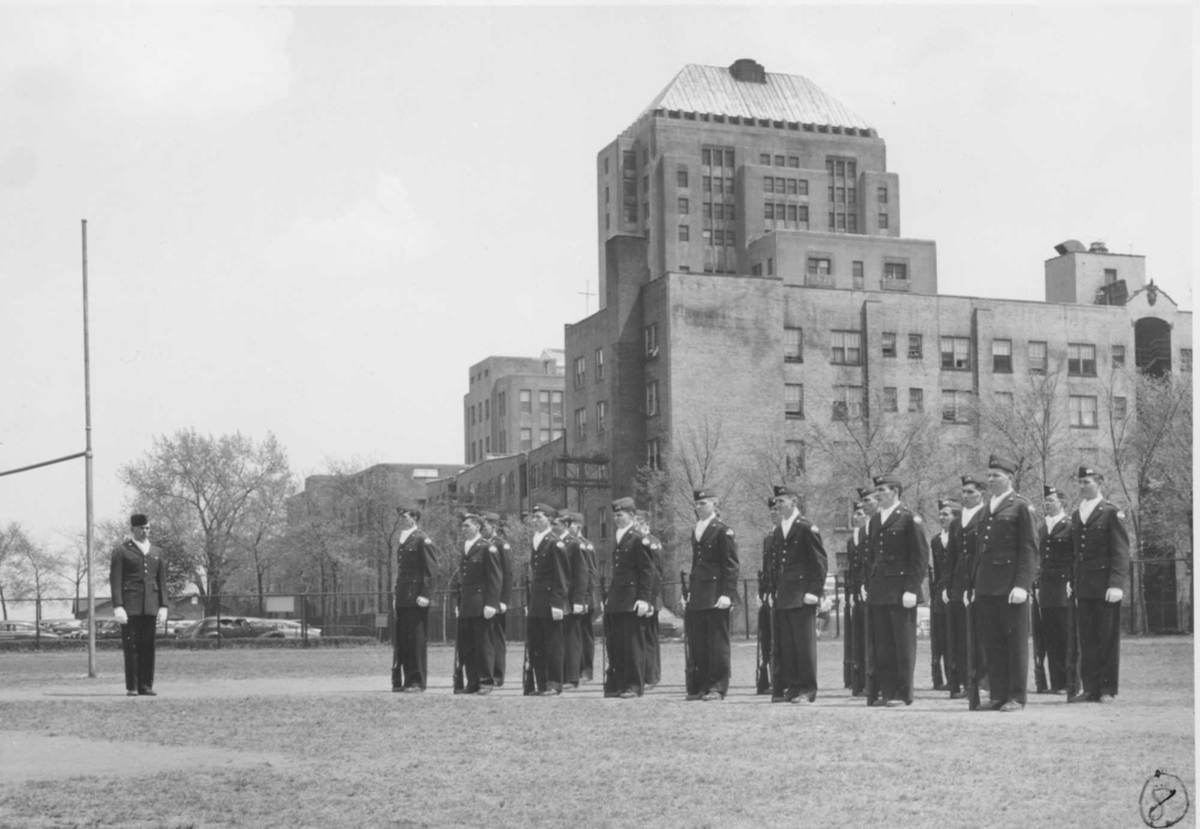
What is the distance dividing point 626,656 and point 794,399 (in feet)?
186

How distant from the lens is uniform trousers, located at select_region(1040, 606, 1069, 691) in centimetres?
1741

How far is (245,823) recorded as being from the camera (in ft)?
31.0

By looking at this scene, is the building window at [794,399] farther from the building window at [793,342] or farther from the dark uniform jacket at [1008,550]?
the dark uniform jacket at [1008,550]

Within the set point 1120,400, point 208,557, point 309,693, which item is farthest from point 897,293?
point 309,693

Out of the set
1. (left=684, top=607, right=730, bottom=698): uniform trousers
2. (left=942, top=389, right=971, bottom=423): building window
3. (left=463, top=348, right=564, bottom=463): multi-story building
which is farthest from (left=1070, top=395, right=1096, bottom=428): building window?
(left=684, top=607, right=730, bottom=698): uniform trousers

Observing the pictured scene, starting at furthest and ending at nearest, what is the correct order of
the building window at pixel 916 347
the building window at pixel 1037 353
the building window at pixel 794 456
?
the building window at pixel 1037 353
the building window at pixel 916 347
the building window at pixel 794 456

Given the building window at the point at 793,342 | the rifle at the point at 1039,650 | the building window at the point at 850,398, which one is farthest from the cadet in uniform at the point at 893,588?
the building window at the point at 793,342

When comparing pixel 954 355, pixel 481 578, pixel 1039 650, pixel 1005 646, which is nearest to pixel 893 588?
pixel 1005 646

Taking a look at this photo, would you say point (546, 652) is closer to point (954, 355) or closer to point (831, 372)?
point (831, 372)

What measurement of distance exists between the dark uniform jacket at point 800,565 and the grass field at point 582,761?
120cm

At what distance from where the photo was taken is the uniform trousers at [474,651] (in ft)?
65.8

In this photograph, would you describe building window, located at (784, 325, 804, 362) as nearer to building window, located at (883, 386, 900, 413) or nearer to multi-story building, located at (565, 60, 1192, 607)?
multi-story building, located at (565, 60, 1192, 607)

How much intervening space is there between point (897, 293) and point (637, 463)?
15.2 metres

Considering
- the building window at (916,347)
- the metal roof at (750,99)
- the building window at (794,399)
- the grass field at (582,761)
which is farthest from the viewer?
the metal roof at (750,99)
